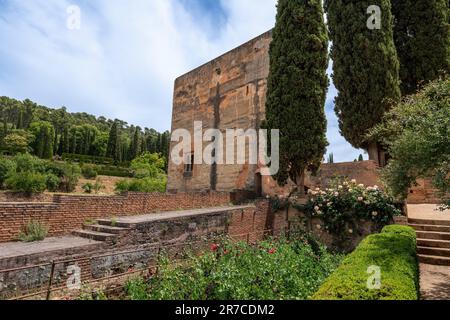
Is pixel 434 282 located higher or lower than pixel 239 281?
lower

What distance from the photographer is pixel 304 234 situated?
908 cm

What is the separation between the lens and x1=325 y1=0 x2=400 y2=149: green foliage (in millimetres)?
12375

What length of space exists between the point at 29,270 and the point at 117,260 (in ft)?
5.13

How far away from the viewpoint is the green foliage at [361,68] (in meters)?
12.4

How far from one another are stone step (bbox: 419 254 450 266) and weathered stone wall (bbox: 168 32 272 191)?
969 cm

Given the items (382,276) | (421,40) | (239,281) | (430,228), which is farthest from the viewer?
(421,40)

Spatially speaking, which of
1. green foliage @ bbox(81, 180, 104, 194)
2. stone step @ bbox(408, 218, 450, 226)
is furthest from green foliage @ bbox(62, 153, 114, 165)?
stone step @ bbox(408, 218, 450, 226)

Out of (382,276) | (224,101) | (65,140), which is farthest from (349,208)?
(65,140)

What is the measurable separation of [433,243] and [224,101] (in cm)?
1422

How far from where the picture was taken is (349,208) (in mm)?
8641

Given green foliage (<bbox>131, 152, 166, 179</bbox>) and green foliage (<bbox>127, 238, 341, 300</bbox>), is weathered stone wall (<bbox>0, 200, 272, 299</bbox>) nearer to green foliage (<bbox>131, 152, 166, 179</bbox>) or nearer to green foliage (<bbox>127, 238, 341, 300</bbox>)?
green foliage (<bbox>127, 238, 341, 300</bbox>)

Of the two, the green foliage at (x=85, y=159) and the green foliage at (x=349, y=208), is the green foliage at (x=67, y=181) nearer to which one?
the green foliage at (x=349, y=208)

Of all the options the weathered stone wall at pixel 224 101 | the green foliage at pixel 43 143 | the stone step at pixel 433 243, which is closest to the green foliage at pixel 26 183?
the weathered stone wall at pixel 224 101

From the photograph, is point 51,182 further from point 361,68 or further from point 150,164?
point 361,68
